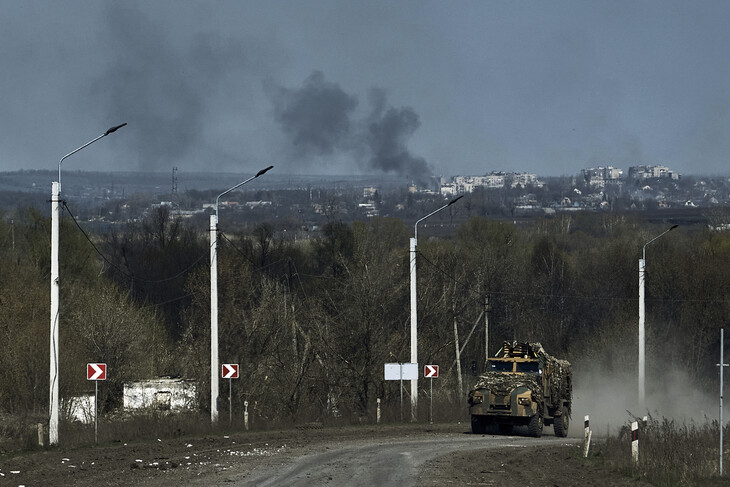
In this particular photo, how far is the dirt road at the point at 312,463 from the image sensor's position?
21.1 meters

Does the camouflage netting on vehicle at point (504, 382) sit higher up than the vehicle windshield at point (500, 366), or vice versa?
the vehicle windshield at point (500, 366)

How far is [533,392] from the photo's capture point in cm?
3381

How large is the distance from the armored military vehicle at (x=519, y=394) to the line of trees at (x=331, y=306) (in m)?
1.96

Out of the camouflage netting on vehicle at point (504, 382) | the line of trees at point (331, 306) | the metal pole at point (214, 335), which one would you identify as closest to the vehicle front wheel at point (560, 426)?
the camouflage netting on vehicle at point (504, 382)

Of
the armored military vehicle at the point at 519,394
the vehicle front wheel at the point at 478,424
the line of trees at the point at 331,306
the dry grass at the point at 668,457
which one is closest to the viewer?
the dry grass at the point at 668,457

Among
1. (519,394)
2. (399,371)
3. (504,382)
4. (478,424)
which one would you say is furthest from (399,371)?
(519,394)

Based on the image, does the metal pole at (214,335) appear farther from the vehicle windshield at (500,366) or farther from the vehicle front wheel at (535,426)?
the vehicle front wheel at (535,426)

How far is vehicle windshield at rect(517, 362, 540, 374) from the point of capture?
116ft

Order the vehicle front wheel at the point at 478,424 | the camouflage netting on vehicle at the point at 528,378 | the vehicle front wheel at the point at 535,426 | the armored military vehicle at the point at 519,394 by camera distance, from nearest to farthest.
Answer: the armored military vehicle at the point at 519,394
the camouflage netting on vehicle at the point at 528,378
the vehicle front wheel at the point at 535,426
the vehicle front wheel at the point at 478,424

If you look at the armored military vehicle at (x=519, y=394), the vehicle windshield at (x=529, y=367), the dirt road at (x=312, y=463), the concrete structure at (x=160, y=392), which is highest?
the vehicle windshield at (x=529, y=367)

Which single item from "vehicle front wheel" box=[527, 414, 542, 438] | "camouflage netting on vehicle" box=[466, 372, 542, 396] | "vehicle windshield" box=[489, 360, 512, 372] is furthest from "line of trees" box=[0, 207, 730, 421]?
"vehicle front wheel" box=[527, 414, 542, 438]

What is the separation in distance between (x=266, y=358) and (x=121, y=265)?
46.3 meters

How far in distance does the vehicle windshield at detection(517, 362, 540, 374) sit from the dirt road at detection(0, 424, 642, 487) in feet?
9.71

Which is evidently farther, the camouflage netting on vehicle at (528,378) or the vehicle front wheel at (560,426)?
the vehicle front wheel at (560,426)
